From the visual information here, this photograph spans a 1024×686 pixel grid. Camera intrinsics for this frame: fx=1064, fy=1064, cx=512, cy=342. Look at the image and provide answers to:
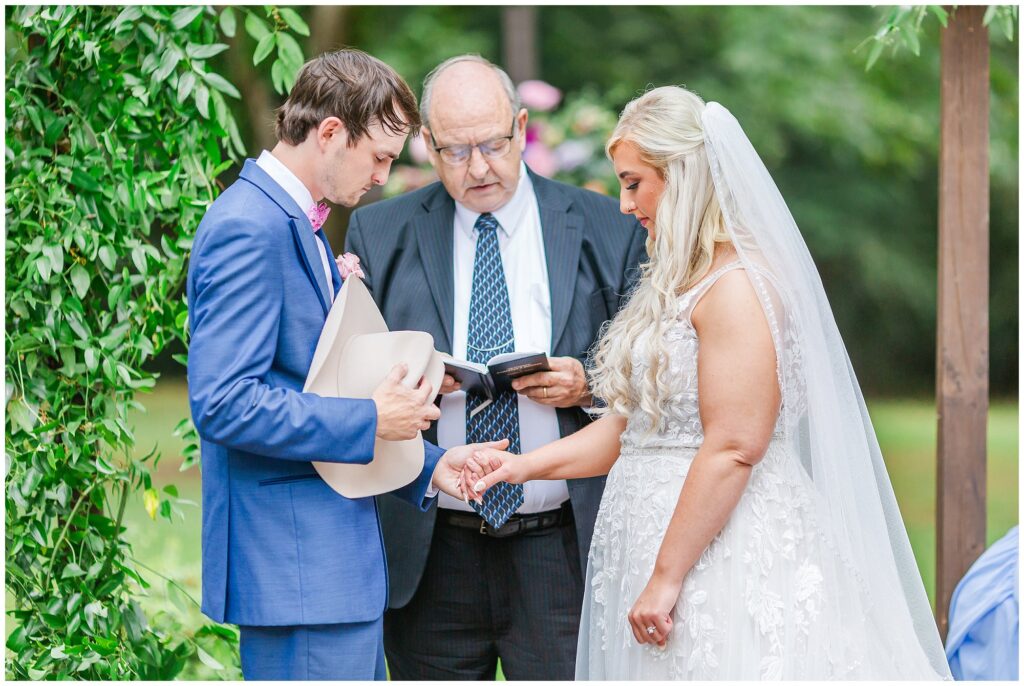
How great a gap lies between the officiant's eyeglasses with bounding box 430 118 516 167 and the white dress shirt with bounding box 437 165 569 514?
17cm

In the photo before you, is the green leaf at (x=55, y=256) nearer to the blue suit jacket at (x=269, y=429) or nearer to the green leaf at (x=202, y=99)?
the green leaf at (x=202, y=99)

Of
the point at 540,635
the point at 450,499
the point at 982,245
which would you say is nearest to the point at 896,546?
the point at 540,635

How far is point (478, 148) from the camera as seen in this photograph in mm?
3037

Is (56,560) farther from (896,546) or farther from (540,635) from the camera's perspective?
(896,546)

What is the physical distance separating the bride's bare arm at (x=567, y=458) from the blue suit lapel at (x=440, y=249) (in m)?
0.42

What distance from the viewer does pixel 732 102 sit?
42.1 feet

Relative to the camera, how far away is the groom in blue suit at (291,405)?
2197 millimetres

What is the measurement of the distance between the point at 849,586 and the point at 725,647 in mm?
332

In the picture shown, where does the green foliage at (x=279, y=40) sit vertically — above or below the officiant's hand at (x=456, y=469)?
above

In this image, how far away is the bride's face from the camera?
259cm

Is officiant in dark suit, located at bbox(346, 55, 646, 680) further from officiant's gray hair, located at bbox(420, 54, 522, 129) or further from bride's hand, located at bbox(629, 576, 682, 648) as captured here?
bride's hand, located at bbox(629, 576, 682, 648)

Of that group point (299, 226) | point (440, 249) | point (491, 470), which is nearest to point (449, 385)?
point (491, 470)

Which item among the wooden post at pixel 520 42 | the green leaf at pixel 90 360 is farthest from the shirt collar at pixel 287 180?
the wooden post at pixel 520 42

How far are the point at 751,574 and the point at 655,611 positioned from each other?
0.24 meters
